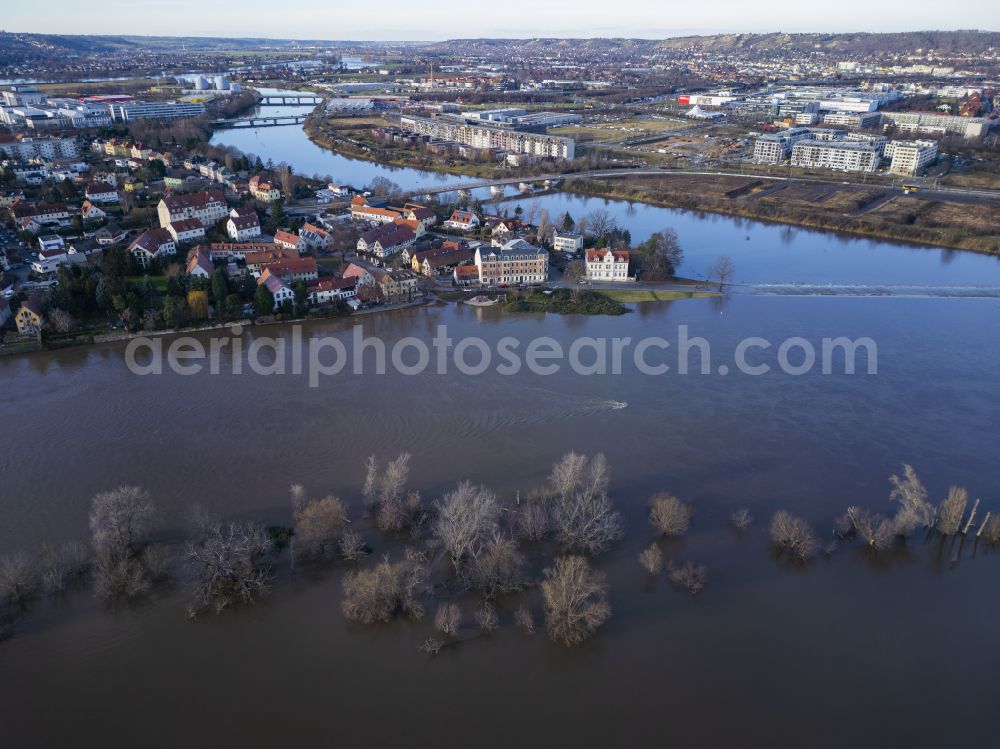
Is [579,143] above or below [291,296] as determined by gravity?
above

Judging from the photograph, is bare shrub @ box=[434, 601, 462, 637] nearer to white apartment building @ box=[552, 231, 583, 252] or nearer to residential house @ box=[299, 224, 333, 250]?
white apartment building @ box=[552, 231, 583, 252]

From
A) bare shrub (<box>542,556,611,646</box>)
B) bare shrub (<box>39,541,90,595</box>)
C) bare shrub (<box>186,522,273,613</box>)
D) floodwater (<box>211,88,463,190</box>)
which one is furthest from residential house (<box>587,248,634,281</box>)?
floodwater (<box>211,88,463,190</box>)

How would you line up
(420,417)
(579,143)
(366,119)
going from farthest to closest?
1. (366,119)
2. (579,143)
3. (420,417)

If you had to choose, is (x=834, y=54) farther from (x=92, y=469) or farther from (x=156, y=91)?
(x=92, y=469)

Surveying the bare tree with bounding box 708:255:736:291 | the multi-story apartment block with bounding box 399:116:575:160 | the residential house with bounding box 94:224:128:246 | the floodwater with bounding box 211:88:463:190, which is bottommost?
the bare tree with bounding box 708:255:736:291

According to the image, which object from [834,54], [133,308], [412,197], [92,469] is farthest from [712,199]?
[834,54]

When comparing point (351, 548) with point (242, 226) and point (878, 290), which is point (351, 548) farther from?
point (878, 290)

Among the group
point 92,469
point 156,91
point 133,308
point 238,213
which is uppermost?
point 156,91
